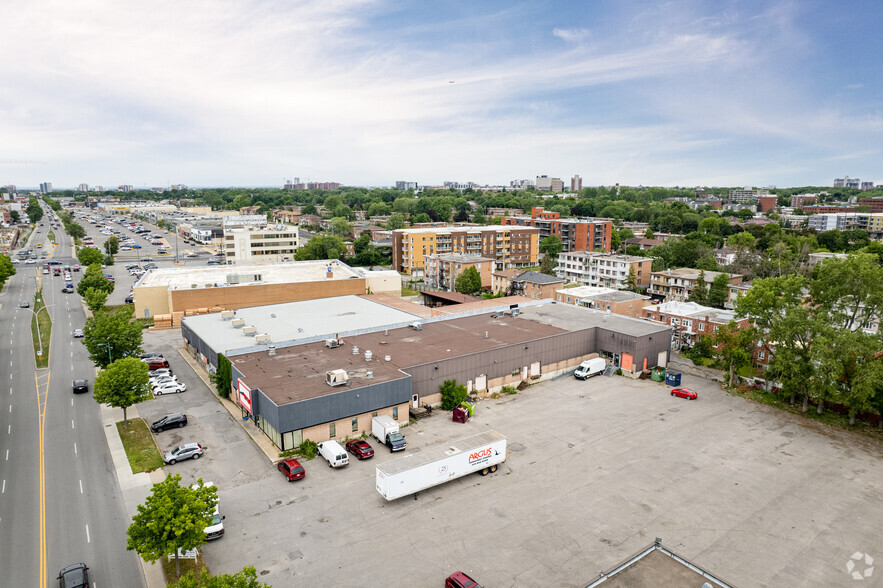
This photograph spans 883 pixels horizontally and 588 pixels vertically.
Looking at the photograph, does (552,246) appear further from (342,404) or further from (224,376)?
(342,404)

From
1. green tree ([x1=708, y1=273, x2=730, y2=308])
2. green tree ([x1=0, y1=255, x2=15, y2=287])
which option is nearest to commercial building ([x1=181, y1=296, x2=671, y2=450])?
green tree ([x1=708, y1=273, x2=730, y2=308])

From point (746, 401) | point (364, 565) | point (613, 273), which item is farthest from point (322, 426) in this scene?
point (613, 273)

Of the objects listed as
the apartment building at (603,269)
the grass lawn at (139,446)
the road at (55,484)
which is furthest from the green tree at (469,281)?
the grass lawn at (139,446)

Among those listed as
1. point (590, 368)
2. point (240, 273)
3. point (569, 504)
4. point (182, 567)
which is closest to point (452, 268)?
→ point (240, 273)

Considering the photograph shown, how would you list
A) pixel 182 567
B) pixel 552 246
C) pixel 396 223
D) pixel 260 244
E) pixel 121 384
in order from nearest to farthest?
pixel 182 567, pixel 121 384, pixel 260 244, pixel 552 246, pixel 396 223

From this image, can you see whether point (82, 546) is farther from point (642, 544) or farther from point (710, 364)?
point (710, 364)

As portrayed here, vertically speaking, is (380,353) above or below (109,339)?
below

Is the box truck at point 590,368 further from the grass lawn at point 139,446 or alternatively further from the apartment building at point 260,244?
the apartment building at point 260,244
